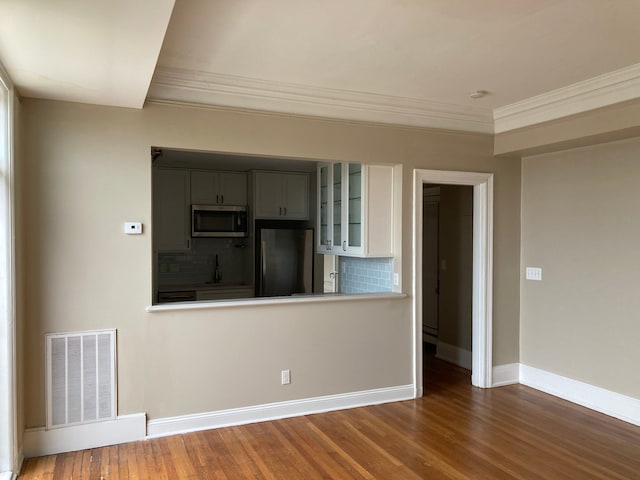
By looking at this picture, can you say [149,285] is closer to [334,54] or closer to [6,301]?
[6,301]

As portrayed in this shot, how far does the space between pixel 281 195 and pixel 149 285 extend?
11.1ft

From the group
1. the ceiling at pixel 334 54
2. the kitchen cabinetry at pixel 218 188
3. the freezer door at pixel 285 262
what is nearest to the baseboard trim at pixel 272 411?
the ceiling at pixel 334 54

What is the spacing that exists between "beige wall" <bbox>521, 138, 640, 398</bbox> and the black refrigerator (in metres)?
2.82

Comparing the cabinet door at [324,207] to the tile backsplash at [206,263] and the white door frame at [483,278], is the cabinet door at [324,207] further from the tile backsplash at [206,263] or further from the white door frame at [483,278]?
the tile backsplash at [206,263]

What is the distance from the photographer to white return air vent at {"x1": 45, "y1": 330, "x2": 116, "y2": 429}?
3297 millimetres

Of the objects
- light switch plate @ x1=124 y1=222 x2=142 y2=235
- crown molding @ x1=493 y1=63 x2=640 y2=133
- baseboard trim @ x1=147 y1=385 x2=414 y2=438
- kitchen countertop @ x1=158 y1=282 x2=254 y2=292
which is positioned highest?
crown molding @ x1=493 y1=63 x2=640 y2=133

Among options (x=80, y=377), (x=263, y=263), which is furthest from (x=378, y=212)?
(x=80, y=377)

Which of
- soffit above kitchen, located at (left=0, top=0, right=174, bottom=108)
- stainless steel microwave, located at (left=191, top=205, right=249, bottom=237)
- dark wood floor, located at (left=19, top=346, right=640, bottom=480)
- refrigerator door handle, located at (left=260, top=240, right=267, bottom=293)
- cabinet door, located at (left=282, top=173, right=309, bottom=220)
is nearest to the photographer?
soffit above kitchen, located at (left=0, top=0, right=174, bottom=108)

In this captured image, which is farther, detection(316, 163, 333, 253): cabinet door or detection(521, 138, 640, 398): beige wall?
detection(316, 163, 333, 253): cabinet door

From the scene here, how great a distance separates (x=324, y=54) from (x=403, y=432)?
2.78 m

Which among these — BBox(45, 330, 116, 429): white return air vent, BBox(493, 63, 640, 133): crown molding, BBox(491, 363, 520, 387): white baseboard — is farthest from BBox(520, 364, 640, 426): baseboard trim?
BBox(45, 330, 116, 429): white return air vent

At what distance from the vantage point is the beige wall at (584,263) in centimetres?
402

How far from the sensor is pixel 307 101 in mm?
3941

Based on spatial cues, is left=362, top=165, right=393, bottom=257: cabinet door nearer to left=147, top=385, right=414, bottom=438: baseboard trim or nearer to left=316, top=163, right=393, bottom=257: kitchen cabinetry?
left=316, top=163, right=393, bottom=257: kitchen cabinetry
